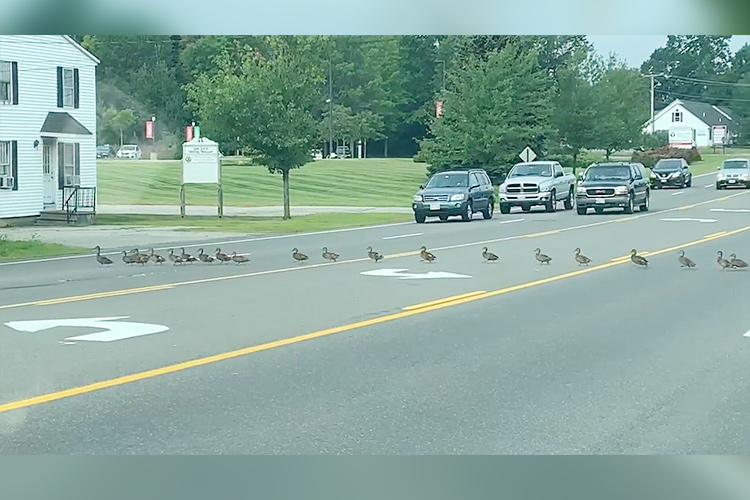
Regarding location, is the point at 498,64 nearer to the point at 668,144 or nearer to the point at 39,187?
the point at 668,144

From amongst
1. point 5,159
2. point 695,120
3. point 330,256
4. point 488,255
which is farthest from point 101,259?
point 695,120

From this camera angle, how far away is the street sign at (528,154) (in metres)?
11.2

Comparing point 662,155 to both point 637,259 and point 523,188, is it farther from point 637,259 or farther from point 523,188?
point 637,259

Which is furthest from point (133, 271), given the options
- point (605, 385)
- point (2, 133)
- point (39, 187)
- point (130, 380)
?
point (605, 385)

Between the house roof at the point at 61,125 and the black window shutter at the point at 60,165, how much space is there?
15cm

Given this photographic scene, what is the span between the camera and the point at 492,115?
11.7 meters

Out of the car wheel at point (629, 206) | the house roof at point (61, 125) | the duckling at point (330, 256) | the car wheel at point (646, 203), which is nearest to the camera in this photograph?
the house roof at point (61, 125)

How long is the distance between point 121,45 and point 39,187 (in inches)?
169

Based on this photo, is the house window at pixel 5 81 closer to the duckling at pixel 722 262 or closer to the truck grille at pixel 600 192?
the truck grille at pixel 600 192

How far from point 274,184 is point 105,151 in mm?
3808

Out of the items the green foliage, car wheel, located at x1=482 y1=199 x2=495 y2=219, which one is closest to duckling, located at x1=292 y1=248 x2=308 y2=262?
car wheel, located at x1=482 y1=199 x2=495 y2=219

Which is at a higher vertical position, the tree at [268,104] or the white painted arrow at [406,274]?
the tree at [268,104]

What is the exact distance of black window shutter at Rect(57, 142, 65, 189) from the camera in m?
11.6

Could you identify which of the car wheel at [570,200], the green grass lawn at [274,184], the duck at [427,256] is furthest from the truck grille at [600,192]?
the green grass lawn at [274,184]
